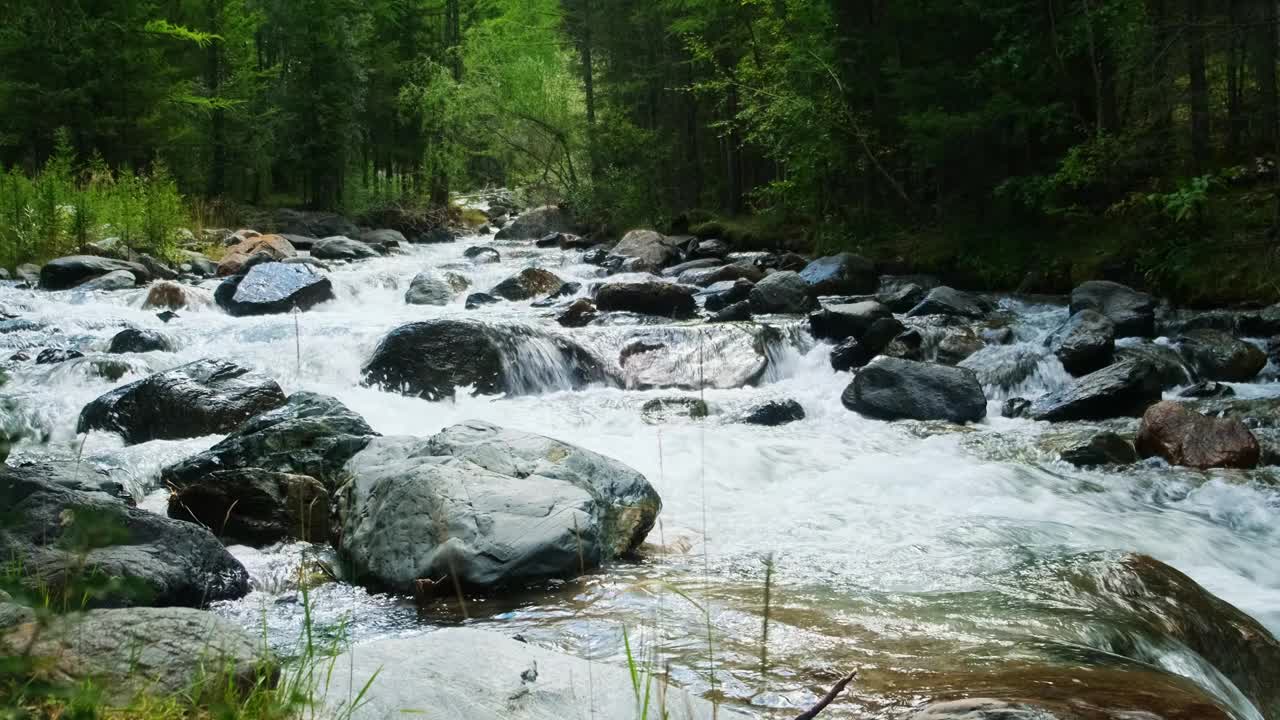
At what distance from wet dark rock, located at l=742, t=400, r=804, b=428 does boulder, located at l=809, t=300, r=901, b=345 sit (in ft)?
9.13

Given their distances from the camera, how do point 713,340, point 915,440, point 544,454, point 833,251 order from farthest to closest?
point 833,251 < point 713,340 < point 915,440 < point 544,454

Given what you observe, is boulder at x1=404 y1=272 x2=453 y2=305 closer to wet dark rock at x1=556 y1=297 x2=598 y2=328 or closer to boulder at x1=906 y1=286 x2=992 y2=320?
wet dark rock at x1=556 y1=297 x2=598 y2=328

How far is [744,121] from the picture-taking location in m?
24.4

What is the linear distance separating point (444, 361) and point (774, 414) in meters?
3.32

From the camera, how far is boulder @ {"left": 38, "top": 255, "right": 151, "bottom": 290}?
13297mm

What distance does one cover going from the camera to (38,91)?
72.7 ft

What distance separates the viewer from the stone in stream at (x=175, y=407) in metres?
6.96

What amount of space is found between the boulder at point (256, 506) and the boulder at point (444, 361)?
3.74m

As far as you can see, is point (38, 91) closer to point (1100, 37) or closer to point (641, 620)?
point (1100, 37)

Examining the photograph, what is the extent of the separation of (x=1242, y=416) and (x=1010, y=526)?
3928mm

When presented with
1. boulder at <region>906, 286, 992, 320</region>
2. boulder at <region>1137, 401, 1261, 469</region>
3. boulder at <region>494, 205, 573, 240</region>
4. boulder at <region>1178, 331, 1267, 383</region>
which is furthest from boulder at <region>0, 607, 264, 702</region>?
boulder at <region>494, 205, 573, 240</region>

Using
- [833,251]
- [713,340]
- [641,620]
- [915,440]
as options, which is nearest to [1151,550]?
[915,440]

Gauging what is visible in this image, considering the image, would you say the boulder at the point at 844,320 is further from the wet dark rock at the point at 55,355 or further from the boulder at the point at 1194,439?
the wet dark rock at the point at 55,355

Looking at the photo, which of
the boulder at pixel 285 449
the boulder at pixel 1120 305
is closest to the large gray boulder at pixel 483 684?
the boulder at pixel 285 449
